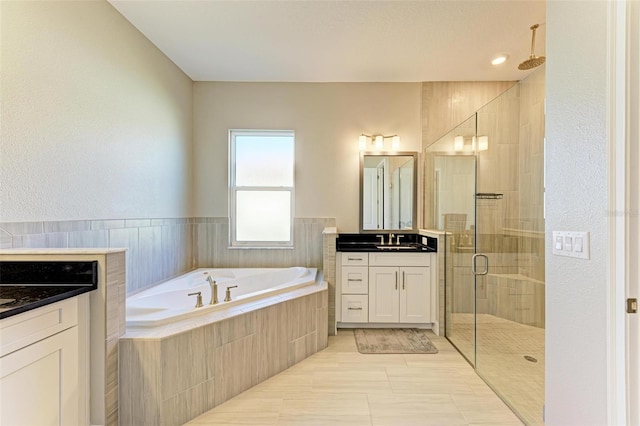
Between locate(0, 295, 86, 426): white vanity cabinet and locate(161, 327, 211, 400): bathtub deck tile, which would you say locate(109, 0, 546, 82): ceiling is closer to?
locate(0, 295, 86, 426): white vanity cabinet

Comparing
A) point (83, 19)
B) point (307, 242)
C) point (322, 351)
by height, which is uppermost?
point (83, 19)

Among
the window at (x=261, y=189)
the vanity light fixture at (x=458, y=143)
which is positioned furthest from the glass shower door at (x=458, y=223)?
the window at (x=261, y=189)

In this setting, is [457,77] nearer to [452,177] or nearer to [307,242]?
[452,177]

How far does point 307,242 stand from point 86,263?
2346mm

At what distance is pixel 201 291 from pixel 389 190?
2347 mm

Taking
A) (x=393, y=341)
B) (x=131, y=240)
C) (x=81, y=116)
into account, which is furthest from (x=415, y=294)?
(x=81, y=116)

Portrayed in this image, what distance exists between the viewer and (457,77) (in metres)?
3.38

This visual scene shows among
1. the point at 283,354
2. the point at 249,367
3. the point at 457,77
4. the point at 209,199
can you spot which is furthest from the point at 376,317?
the point at 457,77

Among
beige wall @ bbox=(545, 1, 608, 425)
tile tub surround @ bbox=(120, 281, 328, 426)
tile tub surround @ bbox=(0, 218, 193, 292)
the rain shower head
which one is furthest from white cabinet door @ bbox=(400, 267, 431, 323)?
tile tub surround @ bbox=(0, 218, 193, 292)

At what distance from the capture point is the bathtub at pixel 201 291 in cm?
186

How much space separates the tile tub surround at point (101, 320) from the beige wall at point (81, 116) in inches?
14.1

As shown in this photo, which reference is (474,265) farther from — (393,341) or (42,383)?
(42,383)

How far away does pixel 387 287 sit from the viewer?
3.03 meters

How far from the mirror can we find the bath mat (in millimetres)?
1162
